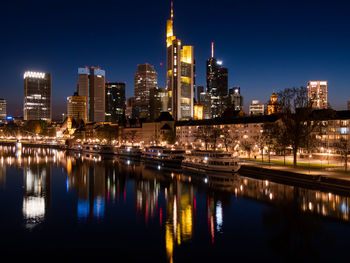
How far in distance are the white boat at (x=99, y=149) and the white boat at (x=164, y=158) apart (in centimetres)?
2669

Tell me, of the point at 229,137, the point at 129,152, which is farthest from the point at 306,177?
the point at 129,152

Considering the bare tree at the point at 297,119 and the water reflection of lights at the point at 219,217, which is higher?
the bare tree at the point at 297,119

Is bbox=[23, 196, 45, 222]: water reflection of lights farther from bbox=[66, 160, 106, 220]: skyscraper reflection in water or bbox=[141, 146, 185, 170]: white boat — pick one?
bbox=[141, 146, 185, 170]: white boat

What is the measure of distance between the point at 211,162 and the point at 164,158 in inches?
851

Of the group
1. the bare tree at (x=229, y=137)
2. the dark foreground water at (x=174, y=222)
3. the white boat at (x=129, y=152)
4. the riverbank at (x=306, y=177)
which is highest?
the bare tree at (x=229, y=137)

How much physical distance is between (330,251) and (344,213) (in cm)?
1019

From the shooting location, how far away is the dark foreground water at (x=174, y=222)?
78.3ft

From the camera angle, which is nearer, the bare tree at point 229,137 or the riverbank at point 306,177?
the riverbank at point 306,177

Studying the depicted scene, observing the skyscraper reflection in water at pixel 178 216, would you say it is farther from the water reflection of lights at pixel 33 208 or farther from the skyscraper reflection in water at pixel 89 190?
the water reflection of lights at pixel 33 208

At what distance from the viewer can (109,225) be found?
30.3 meters

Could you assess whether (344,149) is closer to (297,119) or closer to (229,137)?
Answer: (297,119)

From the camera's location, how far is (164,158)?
82125mm

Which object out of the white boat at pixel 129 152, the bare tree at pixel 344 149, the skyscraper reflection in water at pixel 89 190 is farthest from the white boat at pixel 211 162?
the white boat at pixel 129 152

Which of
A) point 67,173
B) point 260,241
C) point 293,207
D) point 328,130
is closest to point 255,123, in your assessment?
point 328,130
